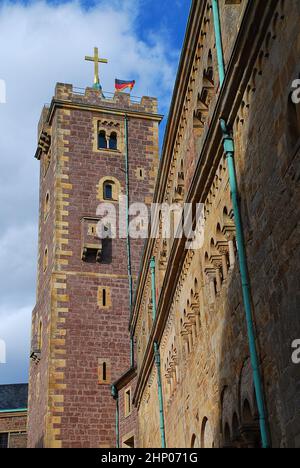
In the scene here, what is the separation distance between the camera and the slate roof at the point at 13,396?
4725cm

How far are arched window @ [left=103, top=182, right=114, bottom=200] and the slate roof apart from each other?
61.5 ft

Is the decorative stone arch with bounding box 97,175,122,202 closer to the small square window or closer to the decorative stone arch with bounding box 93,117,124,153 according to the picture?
the decorative stone arch with bounding box 93,117,124,153

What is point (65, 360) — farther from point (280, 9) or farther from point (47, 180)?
point (280, 9)

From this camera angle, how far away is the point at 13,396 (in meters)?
48.5

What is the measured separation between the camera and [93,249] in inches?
1289

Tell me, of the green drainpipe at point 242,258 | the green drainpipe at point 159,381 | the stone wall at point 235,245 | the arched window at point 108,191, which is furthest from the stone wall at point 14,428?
the green drainpipe at point 242,258

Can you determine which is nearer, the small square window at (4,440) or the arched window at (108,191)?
the arched window at (108,191)

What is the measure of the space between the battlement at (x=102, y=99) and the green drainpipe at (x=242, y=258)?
2385 cm

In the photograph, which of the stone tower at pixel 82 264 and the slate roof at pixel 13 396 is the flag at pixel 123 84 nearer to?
the stone tower at pixel 82 264

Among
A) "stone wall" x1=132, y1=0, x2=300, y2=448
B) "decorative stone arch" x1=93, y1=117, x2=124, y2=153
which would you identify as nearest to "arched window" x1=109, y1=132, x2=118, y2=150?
"decorative stone arch" x1=93, y1=117, x2=124, y2=153

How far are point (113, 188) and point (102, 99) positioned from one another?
5261mm

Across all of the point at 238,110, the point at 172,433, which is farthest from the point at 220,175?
the point at 172,433
